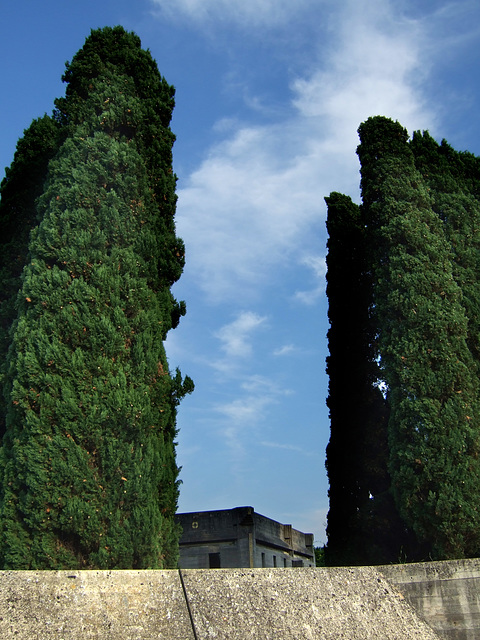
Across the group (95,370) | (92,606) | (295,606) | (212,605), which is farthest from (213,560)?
(92,606)

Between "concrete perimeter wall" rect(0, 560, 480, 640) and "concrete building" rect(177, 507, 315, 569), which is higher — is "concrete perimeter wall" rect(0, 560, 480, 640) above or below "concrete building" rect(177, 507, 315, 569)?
below

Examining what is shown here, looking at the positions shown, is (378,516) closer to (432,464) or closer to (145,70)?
(432,464)

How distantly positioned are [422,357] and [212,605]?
5.91 metres

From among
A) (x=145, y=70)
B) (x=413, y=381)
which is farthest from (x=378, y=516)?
(x=145, y=70)

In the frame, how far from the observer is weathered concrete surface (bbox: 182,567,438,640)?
168 inches

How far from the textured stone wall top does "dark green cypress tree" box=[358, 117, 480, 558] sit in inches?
136

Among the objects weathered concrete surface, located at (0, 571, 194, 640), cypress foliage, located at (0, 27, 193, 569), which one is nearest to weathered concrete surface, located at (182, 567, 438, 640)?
weathered concrete surface, located at (0, 571, 194, 640)

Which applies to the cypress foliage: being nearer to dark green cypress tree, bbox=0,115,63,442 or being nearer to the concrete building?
dark green cypress tree, bbox=0,115,63,442

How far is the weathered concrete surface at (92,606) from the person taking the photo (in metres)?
3.76

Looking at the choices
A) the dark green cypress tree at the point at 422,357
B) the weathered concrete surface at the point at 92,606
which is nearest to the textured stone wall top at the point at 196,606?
the weathered concrete surface at the point at 92,606

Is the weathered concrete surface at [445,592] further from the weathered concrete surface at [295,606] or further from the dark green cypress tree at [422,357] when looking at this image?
the dark green cypress tree at [422,357]

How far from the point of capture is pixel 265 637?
4.23m

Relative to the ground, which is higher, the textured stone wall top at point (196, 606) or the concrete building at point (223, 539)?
the concrete building at point (223, 539)

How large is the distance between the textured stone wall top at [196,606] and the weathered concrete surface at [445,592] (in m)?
0.52
